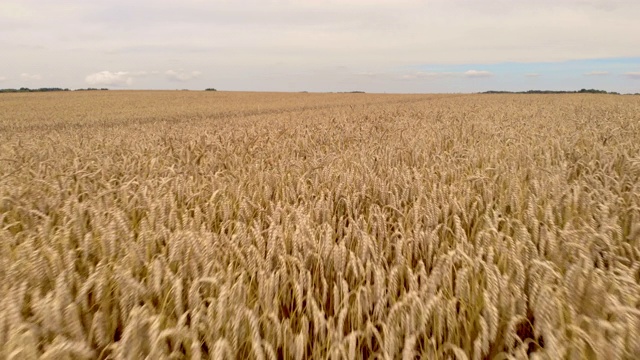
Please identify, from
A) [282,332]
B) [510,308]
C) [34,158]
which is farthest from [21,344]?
[34,158]

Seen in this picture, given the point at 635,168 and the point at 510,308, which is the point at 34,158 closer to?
the point at 510,308

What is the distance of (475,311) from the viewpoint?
1.40 meters

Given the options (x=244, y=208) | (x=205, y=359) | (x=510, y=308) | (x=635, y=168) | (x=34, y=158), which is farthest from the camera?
(x=34, y=158)

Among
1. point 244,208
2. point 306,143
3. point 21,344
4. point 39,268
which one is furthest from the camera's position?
point 306,143

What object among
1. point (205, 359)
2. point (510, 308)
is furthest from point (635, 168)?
point (205, 359)

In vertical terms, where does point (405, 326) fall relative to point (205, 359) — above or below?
above

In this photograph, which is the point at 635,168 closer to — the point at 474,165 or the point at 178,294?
the point at 474,165

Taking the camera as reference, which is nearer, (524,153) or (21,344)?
(21,344)

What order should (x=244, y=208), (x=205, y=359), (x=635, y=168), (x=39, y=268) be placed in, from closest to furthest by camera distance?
1. (x=205, y=359)
2. (x=39, y=268)
3. (x=244, y=208)
4. (x=635, y=168)

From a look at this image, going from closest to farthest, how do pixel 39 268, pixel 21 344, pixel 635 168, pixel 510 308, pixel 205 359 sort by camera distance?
pixel 21 344
pixel 205 359
pixel 510 308
pixel 39 268
pixel 635 168

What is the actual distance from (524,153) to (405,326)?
12.4 feet

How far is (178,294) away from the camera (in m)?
1.33

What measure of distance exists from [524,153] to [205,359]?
421cm

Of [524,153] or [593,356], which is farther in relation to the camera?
[524,153]
